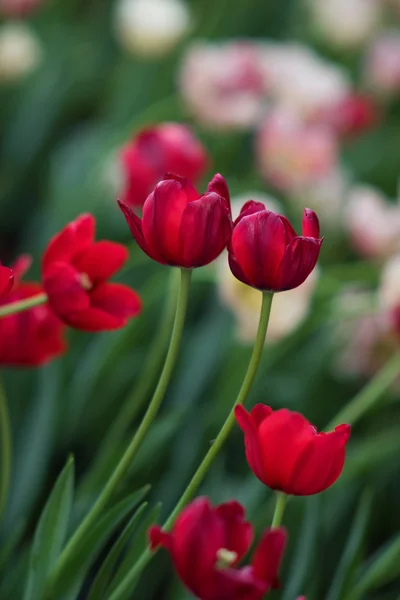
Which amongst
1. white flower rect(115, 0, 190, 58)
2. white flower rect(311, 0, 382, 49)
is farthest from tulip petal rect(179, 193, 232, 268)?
white flower rect(311, 0, 382, 49)

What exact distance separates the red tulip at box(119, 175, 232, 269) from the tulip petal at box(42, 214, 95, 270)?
2.0 inches

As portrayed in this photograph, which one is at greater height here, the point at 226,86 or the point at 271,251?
the point at 226,86

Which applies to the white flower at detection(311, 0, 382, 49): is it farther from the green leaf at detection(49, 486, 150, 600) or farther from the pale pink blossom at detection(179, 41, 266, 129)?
the green leaf at detection(49, 486, 150, 600)

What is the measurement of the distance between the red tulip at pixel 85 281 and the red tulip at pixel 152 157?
23 centimetres

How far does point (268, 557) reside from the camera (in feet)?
0.95

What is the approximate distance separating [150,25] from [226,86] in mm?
298

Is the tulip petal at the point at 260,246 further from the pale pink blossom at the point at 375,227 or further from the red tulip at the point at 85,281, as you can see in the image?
the pale pink blossom at the point at 375,227

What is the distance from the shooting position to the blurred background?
2.07 ft

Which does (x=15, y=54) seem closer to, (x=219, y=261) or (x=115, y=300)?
(x=219, y=261)

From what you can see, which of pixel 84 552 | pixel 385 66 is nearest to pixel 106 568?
pixel 84 552

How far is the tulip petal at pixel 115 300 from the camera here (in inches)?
15.9

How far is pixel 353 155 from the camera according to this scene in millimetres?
1261

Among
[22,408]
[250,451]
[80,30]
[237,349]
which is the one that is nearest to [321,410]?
[237,349]

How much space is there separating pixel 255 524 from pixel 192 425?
0.63 feet
